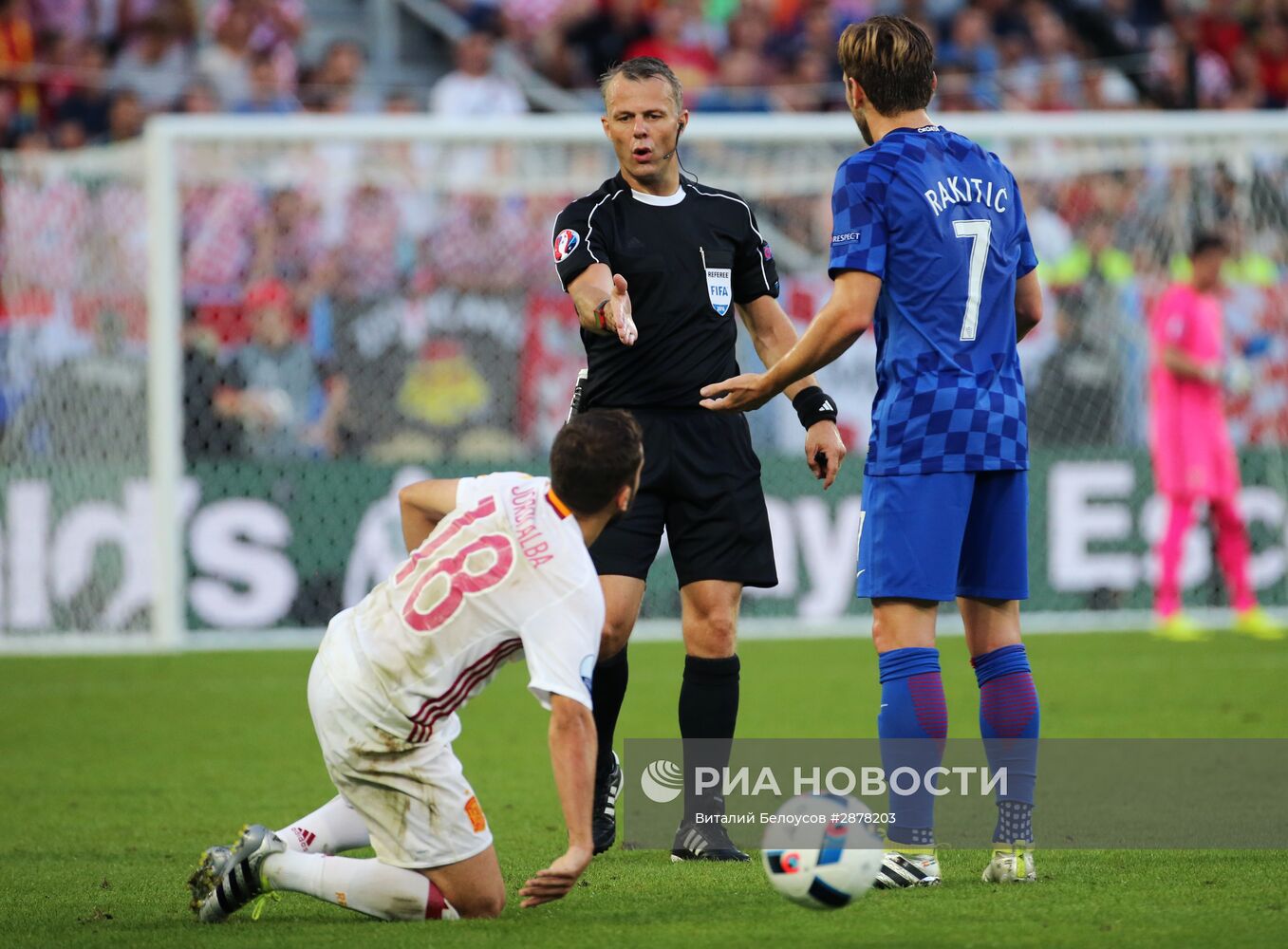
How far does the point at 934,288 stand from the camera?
4672 millimetres

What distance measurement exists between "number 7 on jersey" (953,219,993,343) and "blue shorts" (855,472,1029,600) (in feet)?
1.24

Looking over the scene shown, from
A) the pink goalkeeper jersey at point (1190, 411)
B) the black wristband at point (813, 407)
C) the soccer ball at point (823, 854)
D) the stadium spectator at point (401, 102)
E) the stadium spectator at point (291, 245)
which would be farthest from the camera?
the stadium spectator at point (401, 102)

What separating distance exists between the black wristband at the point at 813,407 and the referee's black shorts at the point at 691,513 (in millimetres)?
292

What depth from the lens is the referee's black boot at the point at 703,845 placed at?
5.27 m

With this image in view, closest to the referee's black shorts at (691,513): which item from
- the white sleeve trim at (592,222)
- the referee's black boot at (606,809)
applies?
the white sleeve trim at (592,222)

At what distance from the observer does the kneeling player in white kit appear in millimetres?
4023

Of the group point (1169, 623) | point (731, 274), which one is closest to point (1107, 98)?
point (1169, 623)

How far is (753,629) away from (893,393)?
25.7ft

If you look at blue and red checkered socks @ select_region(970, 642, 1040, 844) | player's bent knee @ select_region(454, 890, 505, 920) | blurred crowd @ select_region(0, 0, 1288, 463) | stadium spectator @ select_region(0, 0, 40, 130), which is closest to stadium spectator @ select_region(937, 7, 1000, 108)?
blurred crowd @ select_region(0, 0, 1288, 463)

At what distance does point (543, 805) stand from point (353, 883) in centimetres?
221

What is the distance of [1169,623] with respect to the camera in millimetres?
11789

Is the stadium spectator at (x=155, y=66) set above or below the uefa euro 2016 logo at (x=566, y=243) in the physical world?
above

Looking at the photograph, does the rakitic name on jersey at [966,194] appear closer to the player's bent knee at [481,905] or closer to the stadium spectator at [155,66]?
the player's bent knee at [481,905]

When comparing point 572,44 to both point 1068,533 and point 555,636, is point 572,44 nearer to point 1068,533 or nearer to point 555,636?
point 1068,533
